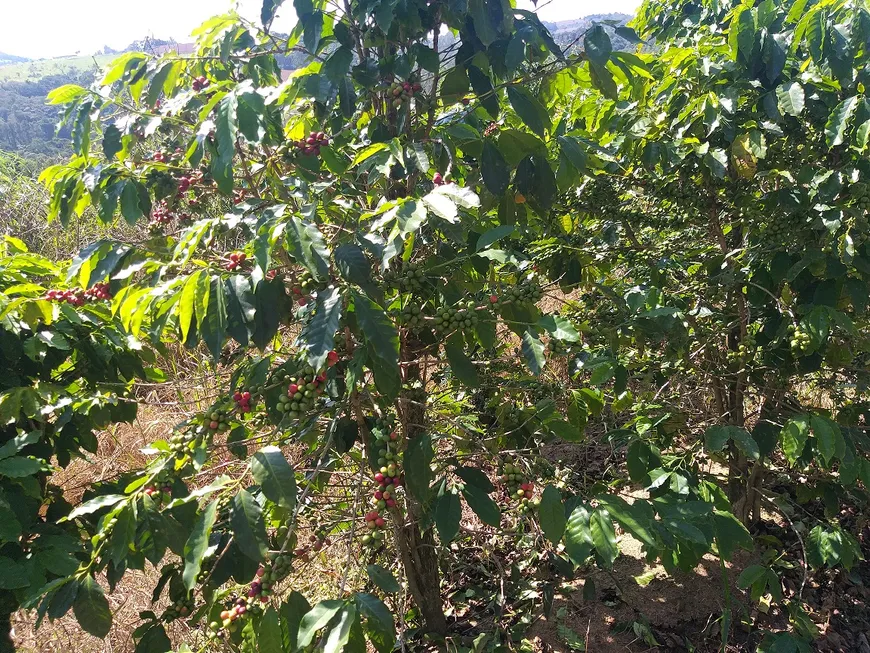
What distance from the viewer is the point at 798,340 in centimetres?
172

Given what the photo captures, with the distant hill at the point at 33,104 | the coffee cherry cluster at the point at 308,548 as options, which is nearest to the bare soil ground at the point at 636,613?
the coffee cherry cluster at the point at 308,548

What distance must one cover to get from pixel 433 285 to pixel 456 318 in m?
0.21

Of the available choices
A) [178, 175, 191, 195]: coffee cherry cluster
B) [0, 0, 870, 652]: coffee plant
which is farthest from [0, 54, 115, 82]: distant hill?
[0, 0, 870, 652]: coffee plant

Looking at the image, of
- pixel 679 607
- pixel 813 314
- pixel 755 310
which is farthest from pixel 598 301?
pixel 679 607

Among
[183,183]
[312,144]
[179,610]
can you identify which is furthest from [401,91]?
[179,610]

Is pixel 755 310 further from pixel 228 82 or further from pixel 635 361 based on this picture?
pixel 228 82

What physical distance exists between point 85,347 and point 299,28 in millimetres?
1181

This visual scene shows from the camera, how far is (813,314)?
65.0 inches

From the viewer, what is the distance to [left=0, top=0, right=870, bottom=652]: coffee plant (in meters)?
1.21

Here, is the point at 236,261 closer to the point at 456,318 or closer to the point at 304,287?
the point at 304,287

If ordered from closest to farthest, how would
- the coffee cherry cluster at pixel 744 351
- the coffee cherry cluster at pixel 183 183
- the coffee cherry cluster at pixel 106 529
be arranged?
the coffee cherry cluster at pixel 106 529 < the coffee cherry cluster at pixel 183 183 < the coffee cherry cluster at pixel 744 351

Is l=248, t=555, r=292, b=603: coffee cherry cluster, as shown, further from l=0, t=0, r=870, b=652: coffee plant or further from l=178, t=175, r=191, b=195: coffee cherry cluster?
l=178, t=175, r=191, b=195: coffee cherry cluster

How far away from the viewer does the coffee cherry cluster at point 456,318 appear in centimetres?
140

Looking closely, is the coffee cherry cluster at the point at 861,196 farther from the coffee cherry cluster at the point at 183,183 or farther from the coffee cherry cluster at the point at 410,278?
the coffee cherry cluster at the point at 183,183
